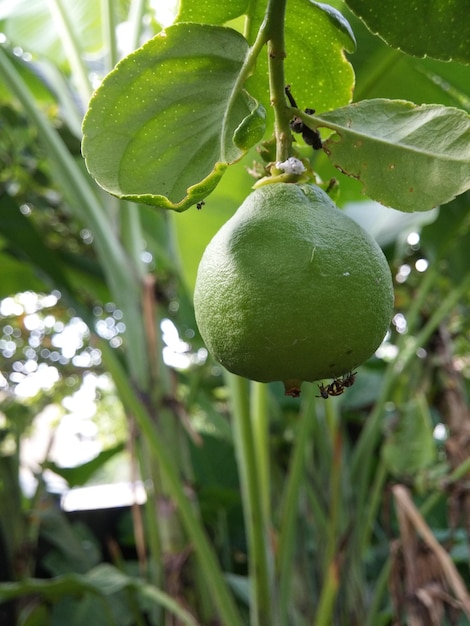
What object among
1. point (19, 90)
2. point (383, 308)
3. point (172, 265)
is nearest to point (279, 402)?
point (172, 265)

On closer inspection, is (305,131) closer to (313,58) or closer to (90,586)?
(313,58)

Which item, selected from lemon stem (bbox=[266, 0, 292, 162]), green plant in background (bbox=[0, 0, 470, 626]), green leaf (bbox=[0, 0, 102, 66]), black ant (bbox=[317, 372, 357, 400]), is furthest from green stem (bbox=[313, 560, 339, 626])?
green leaf (bbox=[0, 0, 102, 66])

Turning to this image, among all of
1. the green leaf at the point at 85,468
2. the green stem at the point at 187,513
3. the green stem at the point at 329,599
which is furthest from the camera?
the green leaf at the point at 85,468

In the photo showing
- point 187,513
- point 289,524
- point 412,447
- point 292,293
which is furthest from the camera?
point 412,447

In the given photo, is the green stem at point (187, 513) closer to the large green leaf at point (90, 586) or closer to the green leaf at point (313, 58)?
the large green leaf at point (90, 586)

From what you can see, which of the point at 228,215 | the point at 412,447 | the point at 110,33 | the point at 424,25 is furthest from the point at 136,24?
the point at 412,447

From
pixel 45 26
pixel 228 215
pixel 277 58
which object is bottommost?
pixel 277 58

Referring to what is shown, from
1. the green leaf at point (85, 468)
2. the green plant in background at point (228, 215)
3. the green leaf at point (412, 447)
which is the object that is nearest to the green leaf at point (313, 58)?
the green plant in background at point (228, 215)
